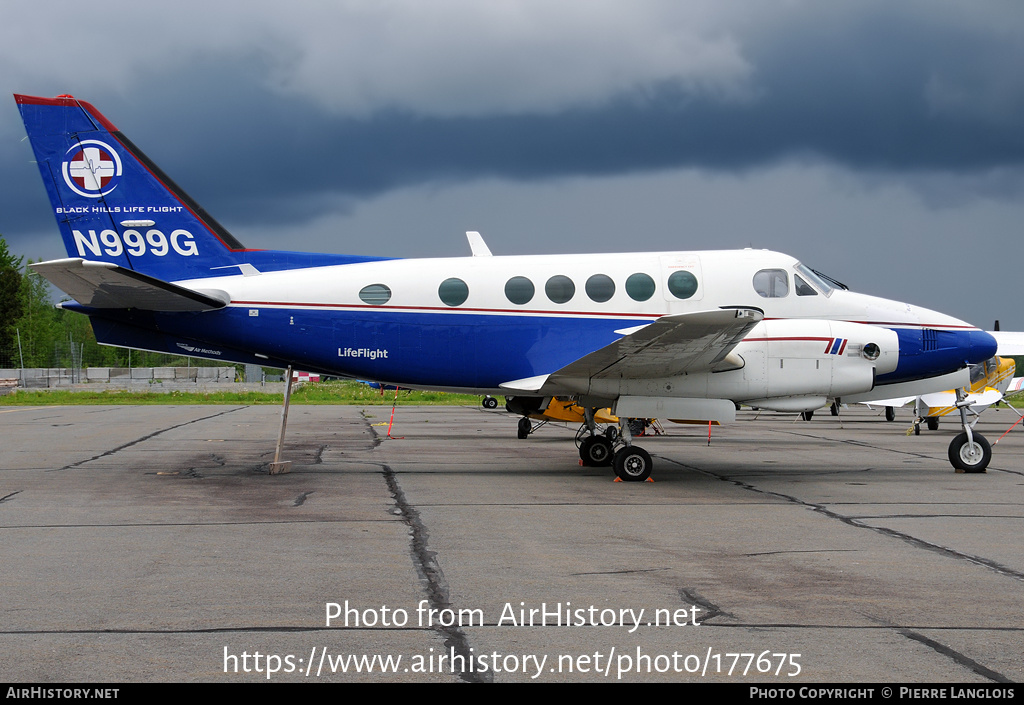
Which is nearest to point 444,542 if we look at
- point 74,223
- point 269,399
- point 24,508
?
point 24,508

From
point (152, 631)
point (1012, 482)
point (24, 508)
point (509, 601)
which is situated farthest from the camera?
point (1012, 482)

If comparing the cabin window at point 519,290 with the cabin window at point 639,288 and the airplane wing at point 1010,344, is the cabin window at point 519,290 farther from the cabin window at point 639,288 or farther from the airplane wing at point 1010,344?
the airplane wing at point 1010,344

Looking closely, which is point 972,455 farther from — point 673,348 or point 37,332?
point 37,332

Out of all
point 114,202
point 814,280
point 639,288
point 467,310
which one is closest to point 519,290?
point 467,310

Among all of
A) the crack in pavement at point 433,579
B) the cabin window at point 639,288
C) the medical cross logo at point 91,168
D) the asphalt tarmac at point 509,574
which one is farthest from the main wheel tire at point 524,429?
the medical cross logo at point 91,168

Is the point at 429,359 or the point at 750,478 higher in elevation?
the point at 429,359

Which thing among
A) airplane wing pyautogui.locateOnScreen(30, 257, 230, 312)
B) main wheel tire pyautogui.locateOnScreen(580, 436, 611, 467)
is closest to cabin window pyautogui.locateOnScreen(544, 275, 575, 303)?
main wheel tire pyautogui.locateOnScreen(580, 436, 611, 467)

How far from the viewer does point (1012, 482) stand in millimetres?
13664

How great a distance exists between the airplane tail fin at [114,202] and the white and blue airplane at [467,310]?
0.07 ft

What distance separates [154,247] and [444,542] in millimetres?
8336

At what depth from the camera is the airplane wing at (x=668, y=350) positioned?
11.3 metres

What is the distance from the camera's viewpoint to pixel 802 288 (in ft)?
46.6

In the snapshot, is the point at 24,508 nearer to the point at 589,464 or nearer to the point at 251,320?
the point at 251,320

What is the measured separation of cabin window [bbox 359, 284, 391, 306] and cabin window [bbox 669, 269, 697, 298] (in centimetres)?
447
